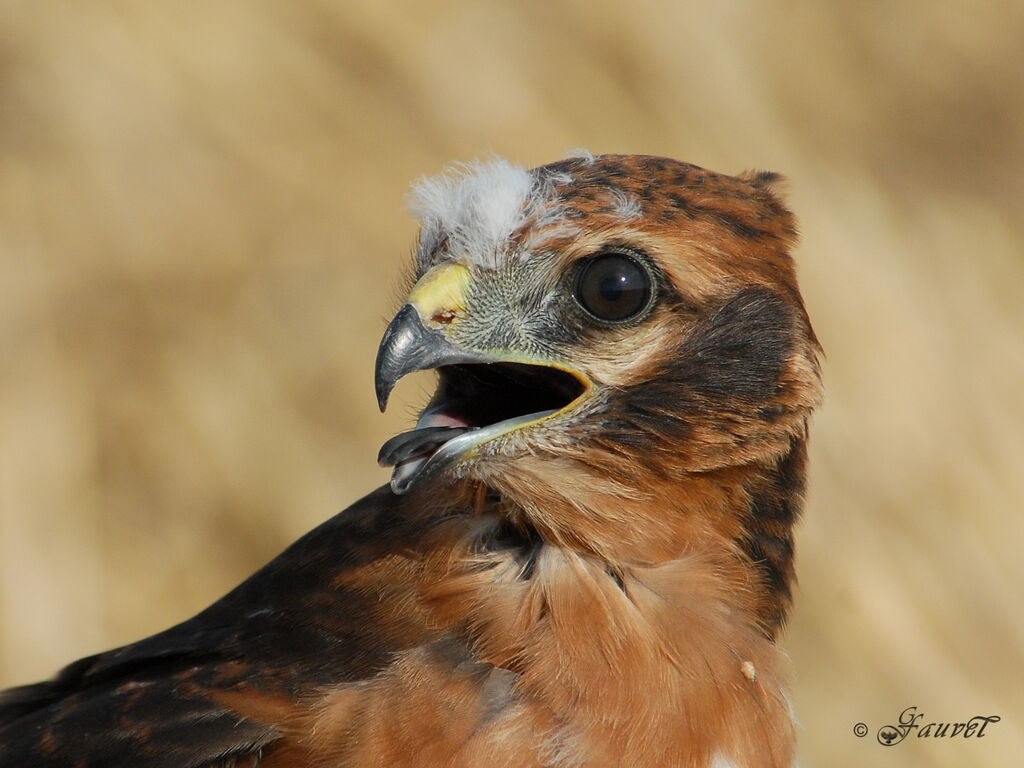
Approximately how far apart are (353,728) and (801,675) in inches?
150

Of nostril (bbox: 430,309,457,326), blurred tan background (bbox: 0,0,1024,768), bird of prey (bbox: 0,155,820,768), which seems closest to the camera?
bird of prey (bbox: 0,155,820,768)

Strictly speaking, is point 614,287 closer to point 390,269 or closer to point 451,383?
point 451,383

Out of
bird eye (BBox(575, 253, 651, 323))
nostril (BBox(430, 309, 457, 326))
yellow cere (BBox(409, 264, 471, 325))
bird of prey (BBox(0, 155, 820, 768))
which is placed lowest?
bird of prey (BBox(0, 155, 820, 768))

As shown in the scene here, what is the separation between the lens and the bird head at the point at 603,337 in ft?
8.07

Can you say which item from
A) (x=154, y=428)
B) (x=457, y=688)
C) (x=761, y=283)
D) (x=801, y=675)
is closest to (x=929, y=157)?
(x=801, y=675)

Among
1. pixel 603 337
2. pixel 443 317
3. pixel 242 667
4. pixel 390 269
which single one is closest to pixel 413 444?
pixel 443 317

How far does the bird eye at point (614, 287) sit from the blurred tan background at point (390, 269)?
129 inches

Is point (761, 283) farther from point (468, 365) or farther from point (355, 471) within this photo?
point (355, 471)

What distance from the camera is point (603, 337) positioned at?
8.16 ft

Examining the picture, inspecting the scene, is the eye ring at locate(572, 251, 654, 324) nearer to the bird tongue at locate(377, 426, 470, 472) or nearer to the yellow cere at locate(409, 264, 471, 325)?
the yellow cere at locate(409, 264, 471, 325)

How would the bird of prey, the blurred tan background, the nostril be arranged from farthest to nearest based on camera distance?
the blurred tan background < the nostril < the bird of prey

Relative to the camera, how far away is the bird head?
2459 millimetres

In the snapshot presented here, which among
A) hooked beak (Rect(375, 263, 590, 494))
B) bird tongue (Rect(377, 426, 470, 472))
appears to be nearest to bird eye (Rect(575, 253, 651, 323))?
hooked beak (Rect(375, 263, 590, 494))

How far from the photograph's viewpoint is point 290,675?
2.45 m
